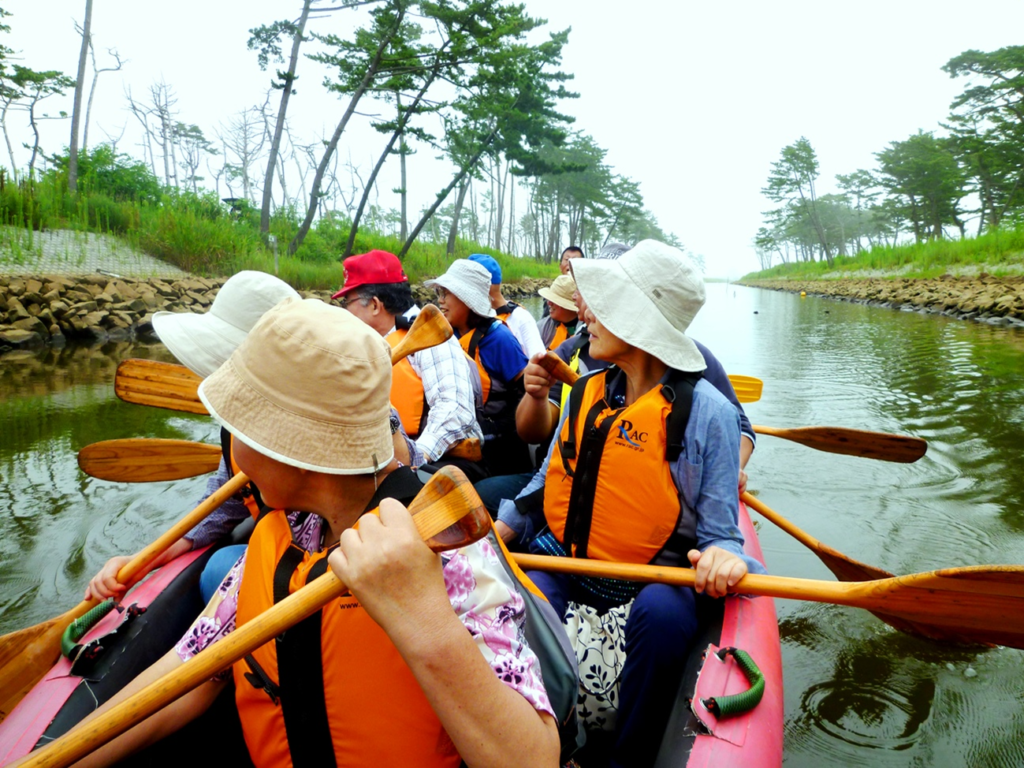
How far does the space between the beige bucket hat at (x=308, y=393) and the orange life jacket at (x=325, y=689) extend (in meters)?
0.15

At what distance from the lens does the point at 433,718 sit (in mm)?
1057

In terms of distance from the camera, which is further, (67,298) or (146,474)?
(67,298)

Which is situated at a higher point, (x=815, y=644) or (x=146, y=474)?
(x=146, y=474)

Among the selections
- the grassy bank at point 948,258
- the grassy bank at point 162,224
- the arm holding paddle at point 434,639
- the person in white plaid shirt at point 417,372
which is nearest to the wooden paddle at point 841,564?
the person in white plaid shirt at point 417,372

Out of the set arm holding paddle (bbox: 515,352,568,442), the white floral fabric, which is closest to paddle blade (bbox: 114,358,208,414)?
arm holding paddle (bbox: 515,352,568,442)

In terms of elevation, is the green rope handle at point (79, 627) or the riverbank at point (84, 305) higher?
the riverbank at point (84, 305)

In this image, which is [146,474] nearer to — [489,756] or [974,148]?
[489,756]

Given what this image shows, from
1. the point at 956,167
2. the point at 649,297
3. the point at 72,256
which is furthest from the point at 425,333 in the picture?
the point at 956,167

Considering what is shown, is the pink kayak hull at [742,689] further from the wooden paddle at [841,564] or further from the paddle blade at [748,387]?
the paddle blade at [748,387]

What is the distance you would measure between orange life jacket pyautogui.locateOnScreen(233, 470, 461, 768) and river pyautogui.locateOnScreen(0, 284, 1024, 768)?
2035 millimetres

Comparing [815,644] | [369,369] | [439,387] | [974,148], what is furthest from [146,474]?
[974,148]

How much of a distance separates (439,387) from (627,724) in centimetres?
163

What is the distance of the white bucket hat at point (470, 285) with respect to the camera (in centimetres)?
357

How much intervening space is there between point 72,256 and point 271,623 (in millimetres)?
13825
